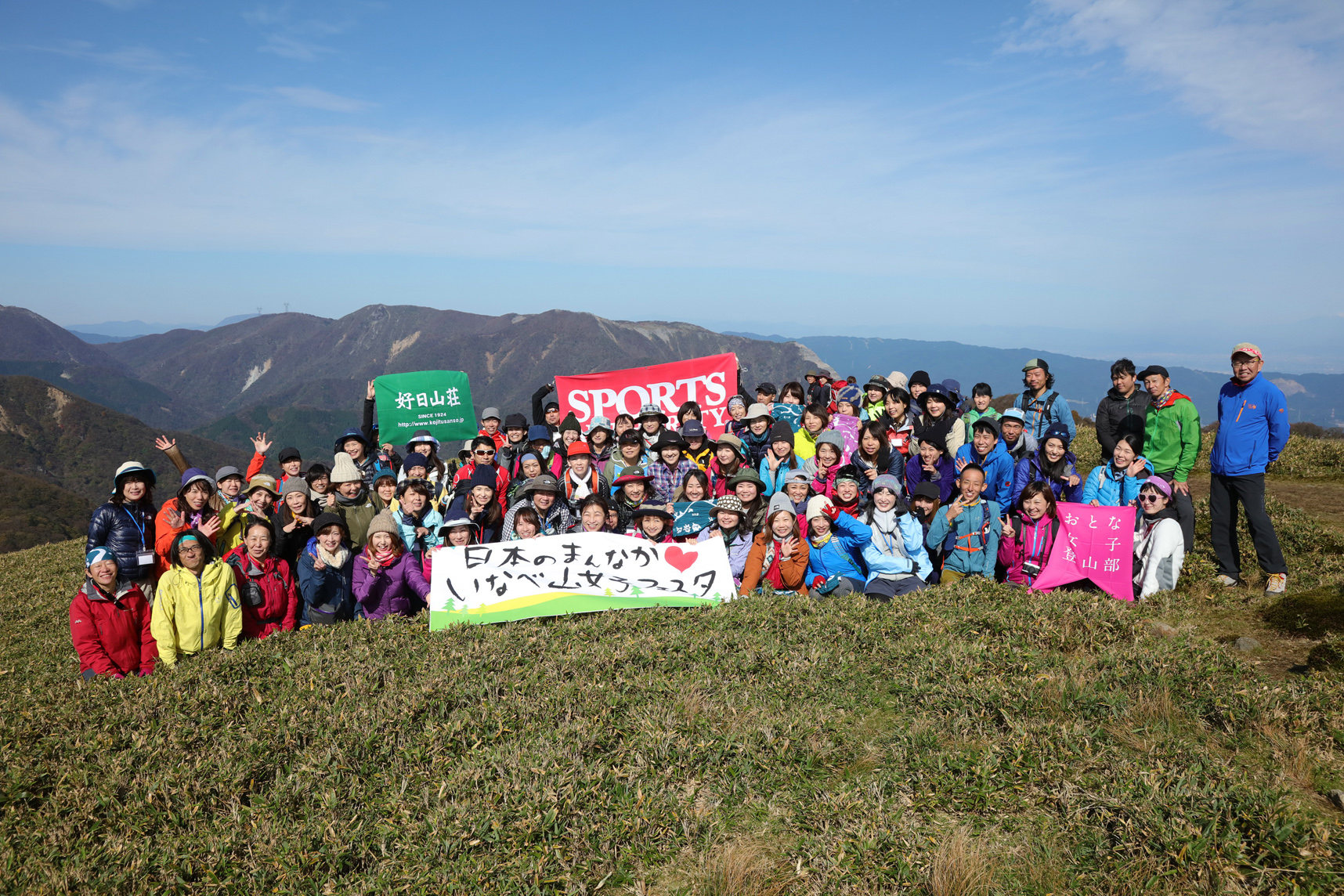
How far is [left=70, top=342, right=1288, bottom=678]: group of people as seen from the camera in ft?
27.5

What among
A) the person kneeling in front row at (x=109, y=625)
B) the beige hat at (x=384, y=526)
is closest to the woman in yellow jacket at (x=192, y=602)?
the person kneeling in front row at (x=109, y=625)

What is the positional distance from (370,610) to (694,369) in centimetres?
896

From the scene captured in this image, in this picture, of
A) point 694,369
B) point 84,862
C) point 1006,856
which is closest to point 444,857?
point 84,862

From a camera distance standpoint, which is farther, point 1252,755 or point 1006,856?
point 1252,755

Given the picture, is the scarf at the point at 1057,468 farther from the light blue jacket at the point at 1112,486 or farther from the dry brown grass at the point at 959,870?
Result: the dry brown grass at the point at 959,870

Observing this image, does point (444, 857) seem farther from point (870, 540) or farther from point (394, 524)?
point (870, 540)

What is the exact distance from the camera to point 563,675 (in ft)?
25.3

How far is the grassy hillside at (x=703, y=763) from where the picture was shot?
4.90 metres

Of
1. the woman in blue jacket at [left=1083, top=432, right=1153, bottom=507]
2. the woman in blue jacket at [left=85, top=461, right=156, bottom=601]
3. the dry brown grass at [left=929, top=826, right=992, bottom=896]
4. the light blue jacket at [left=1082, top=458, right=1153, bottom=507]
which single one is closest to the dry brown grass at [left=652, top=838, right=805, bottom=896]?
the dry brown grass at [left=929, top=826, right=992, bottom=896]

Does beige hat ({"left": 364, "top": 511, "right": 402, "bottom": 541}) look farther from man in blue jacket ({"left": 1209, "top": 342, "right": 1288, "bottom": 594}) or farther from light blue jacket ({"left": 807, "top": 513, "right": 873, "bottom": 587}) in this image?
man in blue jacket ({"left": 1209, "top": 342, "right": 1288, "bottom": 594})

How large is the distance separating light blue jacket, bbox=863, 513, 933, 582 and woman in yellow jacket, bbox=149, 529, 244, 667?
27.3 feet

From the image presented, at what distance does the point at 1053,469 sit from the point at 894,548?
2.95 meters

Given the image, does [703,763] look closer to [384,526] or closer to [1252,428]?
[384,526]

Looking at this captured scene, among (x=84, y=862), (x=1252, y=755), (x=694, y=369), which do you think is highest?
(x=694, y=369)
